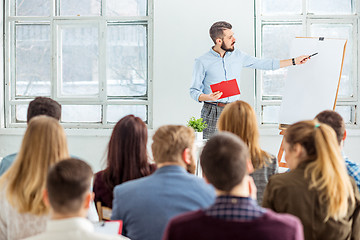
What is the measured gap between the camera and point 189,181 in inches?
73.7

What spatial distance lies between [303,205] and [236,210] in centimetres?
74

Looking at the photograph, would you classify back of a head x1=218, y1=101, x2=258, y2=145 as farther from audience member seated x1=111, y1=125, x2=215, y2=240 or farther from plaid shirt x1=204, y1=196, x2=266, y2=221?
plaid shirt x1=204, y1=196, x2=266, y2=221

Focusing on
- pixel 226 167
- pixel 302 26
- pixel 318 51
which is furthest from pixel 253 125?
pixel 302 26

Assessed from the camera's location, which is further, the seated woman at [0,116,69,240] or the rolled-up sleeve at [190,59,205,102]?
the rolled-up sleeve at [190,59,205,102]

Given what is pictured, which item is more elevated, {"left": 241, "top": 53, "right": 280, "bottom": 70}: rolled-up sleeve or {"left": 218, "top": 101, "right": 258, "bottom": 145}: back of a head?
{"left": 241, "top": 53, "right": 280, "bottom": 70}: rolled-up sleeve

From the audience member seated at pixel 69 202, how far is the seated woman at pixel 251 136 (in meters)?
1.27

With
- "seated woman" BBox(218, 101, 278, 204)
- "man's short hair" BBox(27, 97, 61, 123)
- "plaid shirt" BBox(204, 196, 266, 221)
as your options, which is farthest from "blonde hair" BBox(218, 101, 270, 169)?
"plaid shirt" BBox(204, 196, 266, 221)

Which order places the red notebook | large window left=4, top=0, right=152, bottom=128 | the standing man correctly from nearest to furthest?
the red notebook → the standing man → large window left=4, top=0, right=152, bottom=128

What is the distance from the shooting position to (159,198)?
1.84 m

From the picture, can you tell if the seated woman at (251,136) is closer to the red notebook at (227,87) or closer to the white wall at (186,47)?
the red notebook at (227,87)

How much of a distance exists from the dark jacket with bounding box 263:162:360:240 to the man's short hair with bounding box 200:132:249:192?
2.01 ft

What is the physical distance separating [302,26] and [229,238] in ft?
15.2

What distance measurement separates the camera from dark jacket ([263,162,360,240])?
1966 millimetres

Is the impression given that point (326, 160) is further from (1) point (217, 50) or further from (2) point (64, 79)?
(2) point (64, 79)
